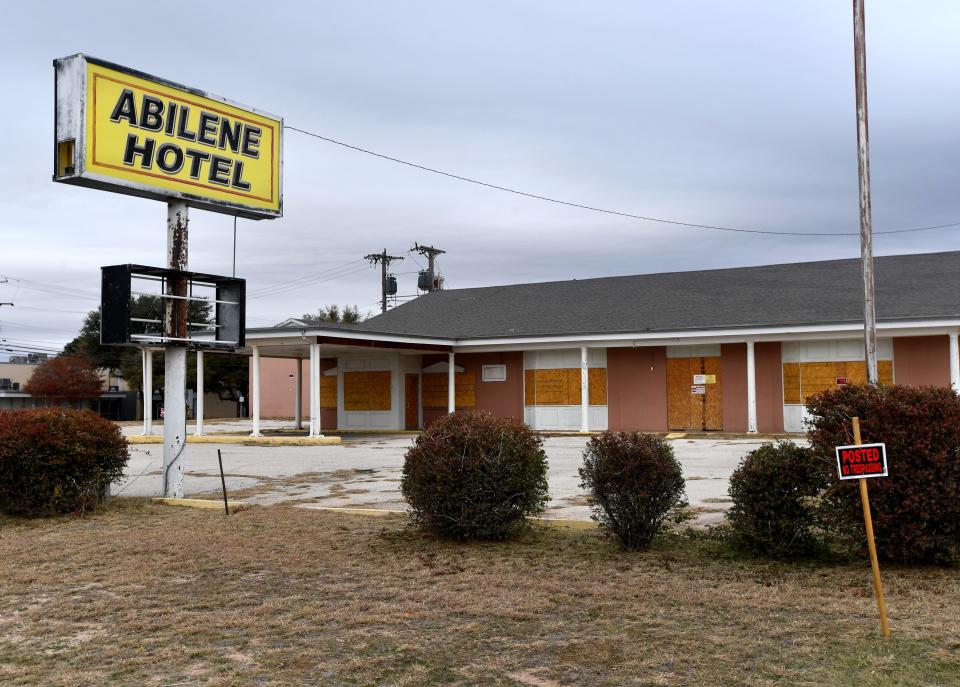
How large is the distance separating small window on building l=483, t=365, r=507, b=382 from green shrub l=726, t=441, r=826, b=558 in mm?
22775

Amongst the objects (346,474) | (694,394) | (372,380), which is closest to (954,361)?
(694,394)

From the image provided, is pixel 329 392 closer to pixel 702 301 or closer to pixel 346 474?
pixel 702 301

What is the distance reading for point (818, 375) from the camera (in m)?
25.7

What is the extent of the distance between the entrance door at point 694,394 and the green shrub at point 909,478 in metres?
19.7

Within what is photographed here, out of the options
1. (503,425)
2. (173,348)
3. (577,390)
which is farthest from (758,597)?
(577,390)

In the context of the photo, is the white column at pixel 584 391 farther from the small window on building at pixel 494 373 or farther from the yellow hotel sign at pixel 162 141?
the yellow hotel sign at pixel 162 141

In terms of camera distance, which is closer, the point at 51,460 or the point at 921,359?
the point at 51,460

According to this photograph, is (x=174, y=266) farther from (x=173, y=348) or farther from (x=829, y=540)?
(x=829, y=540)

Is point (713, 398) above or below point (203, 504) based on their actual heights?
above

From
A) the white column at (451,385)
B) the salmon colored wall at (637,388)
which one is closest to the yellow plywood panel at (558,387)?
the salmon colored wall at (637,388)

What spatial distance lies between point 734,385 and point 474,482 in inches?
766

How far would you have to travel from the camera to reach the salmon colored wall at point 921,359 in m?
24.2

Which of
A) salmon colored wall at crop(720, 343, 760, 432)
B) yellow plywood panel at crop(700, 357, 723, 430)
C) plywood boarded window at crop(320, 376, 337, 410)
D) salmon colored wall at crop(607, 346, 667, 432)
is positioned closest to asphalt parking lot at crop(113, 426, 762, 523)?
salmon colored wall at crop(720, 343, 760, 432)

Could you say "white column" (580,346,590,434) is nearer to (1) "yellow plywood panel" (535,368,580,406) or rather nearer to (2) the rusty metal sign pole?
(1) "yellow plywood panel" (535,368,580,406)
